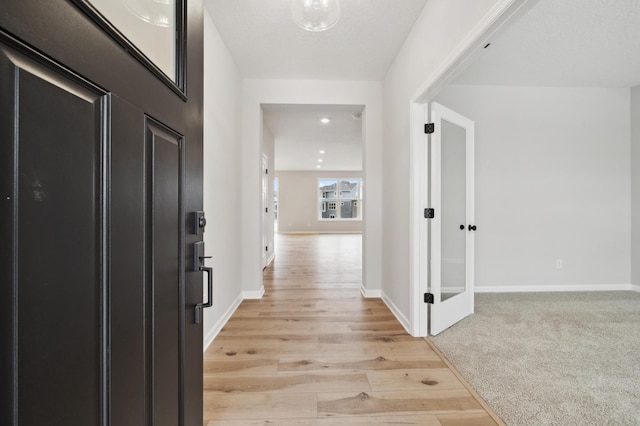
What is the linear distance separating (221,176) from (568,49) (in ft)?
12.1

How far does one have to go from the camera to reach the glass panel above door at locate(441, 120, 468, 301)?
2412 mm

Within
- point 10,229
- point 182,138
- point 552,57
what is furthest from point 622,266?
point 10,229

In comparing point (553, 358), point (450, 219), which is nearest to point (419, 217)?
point (450, 219)

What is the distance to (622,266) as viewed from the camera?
139 inches

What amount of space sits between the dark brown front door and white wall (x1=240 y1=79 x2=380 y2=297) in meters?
2.40

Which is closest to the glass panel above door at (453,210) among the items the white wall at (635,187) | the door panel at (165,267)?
the door panel at (165,267)

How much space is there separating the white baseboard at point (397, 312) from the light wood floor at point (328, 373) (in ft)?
0.18

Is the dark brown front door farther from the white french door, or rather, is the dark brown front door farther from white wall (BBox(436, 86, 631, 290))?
white wall (BBox(436, 86, 631, 290))

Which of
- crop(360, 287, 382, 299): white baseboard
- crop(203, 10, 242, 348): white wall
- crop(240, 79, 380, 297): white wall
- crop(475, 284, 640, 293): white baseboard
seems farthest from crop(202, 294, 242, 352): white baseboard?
crop(475, 284, 640, 293): white baseboard

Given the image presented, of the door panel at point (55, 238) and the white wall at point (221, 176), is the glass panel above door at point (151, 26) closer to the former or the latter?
the door panel at point (55, 238)

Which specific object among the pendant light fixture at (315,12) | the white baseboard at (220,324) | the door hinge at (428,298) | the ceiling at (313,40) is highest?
the ceiling at (313,40)

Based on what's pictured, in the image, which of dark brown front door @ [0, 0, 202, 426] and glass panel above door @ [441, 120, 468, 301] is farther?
glass panel above door @ [441, 120, 468, 301]

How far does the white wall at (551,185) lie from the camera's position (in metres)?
3.47

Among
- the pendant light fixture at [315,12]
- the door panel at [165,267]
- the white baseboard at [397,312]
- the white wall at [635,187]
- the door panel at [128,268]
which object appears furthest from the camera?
the white wall at [635,187]
